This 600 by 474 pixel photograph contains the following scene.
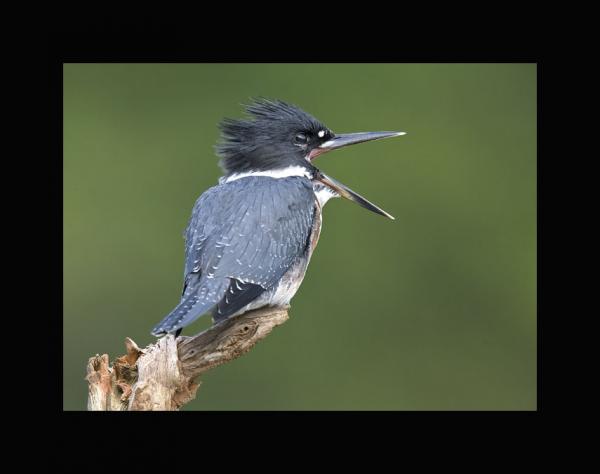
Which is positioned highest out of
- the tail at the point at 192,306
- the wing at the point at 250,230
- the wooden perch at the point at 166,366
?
the wing at the point at 250,230

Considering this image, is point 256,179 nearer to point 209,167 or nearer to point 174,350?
point 174,350

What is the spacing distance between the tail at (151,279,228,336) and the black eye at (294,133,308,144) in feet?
3.22

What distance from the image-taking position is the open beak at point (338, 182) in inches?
179

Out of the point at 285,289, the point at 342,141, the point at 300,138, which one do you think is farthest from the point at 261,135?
the point at 285,289

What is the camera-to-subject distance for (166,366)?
369 centimetres

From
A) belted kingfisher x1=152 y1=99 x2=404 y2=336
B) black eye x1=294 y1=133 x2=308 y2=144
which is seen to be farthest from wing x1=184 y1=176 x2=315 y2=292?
black eye x1=294 y1=133 x2=308 y2=144

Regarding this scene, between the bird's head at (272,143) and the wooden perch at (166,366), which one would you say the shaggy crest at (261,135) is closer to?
the bird's head at (272,143)

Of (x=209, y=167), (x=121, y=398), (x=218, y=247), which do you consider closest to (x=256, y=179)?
(x=218, y=247)

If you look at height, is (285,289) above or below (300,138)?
below

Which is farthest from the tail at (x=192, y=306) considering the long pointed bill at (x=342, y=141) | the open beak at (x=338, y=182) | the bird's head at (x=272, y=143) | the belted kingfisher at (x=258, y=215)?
the long pointed bill at (x=342, y=141)

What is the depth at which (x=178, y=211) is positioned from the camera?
7.30 m

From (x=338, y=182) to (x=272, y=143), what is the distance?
416 mm

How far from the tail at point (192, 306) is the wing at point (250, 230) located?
74mm

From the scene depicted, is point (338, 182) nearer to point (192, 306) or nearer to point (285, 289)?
point (285, 289)
